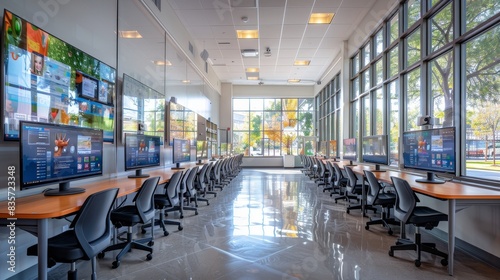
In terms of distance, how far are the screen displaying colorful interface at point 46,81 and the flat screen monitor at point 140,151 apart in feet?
1.32

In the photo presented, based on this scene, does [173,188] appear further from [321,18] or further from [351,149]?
[321,18]

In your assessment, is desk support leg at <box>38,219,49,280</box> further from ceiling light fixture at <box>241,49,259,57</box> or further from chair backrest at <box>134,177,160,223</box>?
ceiling light fixture at <box>241,49,259,57</box>

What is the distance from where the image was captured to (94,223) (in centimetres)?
203

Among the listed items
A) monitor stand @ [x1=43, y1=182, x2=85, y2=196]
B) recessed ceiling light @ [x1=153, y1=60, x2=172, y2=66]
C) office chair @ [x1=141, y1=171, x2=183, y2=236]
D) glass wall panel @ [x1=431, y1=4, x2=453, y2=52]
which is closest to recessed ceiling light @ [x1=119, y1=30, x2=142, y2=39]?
recessed ceiling light @ [x1=153, y1=60, x2=172, y2=66]

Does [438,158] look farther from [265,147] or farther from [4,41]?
[265,147]

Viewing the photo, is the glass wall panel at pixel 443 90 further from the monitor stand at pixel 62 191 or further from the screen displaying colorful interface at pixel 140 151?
Answer: the monitor stand at pixel 62 191

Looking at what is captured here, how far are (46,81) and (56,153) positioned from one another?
79 cm

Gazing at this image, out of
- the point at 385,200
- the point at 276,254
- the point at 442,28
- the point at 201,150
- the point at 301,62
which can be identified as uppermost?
the point at 301,62

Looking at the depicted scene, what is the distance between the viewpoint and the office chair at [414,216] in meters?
2.79

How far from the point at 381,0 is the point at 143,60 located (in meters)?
5.27

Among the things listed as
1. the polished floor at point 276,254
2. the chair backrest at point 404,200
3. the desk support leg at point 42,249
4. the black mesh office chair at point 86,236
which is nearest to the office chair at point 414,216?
the chair backrest at point 404,200

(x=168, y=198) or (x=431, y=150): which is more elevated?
(x=431, y=150)

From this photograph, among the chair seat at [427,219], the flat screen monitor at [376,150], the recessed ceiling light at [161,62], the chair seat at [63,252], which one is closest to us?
the chair seat at [63,252]

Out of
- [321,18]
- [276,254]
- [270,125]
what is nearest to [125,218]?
[276,254]
